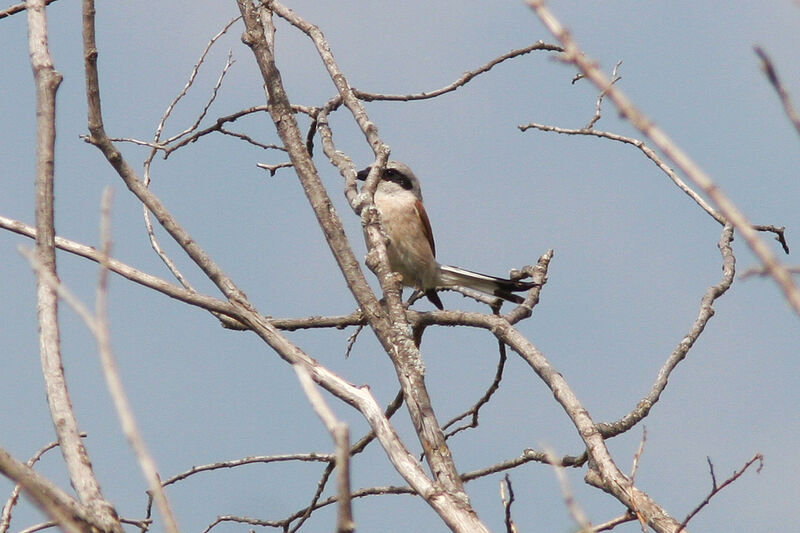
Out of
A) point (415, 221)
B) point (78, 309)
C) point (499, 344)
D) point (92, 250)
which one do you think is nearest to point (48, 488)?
point (78, 309)

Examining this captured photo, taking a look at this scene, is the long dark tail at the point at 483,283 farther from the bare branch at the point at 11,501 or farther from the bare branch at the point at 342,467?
the bare branch at the point at 342,467

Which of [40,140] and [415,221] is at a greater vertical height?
[415,221]

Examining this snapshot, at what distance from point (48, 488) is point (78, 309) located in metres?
0.37

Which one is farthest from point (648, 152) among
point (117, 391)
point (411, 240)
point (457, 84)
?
point (117, 391)

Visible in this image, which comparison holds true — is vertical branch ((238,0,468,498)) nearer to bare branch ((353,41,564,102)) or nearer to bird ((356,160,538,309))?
bare branch ((353,41,564,102))

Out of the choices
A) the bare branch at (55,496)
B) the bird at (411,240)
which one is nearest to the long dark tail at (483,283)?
the bird at (411,240)

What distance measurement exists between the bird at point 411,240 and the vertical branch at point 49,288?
3.34 m

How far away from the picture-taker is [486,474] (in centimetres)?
357

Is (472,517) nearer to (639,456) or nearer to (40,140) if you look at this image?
(639,456)

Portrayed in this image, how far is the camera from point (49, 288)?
183cm

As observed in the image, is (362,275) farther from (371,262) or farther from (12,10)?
(12,10)

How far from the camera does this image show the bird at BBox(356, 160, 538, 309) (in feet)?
19.0

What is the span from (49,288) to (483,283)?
141 inches

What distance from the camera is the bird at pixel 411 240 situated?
19.0ft
